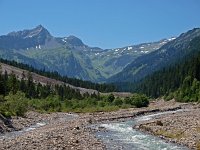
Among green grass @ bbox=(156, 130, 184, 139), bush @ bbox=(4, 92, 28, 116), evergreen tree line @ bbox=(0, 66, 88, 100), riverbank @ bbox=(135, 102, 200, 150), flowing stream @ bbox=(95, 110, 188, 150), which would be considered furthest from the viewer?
evergreen tree line @ bbox=(0, 66, 88, 100)

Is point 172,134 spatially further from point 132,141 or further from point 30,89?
point 30,89

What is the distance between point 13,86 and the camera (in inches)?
5758

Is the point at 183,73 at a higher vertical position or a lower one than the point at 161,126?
higher

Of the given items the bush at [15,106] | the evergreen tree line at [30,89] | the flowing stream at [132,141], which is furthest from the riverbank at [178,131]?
the evergreen tree line at [30,89]

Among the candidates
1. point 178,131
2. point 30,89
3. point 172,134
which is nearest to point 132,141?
point 172,134

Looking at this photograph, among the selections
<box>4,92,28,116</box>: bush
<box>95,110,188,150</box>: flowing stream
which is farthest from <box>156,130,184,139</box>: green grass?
<box>4,92,28,116</box>: bush

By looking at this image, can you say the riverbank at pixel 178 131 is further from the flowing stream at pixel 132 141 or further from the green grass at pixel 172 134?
the flowing stream at pixel 132 141

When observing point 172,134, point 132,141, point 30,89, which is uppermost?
point 30,89

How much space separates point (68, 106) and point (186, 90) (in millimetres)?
44251

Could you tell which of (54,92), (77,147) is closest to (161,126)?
(77,147)

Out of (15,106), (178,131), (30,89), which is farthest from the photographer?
(30,89)

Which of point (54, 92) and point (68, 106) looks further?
point (54, 92)

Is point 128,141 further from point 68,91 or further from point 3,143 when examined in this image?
point 68,91

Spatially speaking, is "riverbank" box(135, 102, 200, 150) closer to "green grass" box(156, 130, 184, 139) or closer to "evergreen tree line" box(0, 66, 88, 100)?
"green grass" box(156, 130, 184, 139)
